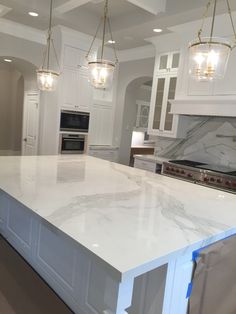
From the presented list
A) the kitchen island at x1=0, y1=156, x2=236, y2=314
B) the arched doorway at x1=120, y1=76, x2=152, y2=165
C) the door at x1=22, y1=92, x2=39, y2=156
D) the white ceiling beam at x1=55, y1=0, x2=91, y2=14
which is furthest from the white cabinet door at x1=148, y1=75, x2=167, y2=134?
the kitchen island at x1=0, y1=156, x2=236, y2=314

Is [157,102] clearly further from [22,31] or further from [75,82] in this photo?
[22,31]

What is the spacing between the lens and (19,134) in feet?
28.9

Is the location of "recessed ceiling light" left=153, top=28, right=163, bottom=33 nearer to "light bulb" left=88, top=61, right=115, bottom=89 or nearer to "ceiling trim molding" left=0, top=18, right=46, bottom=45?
"light bulb" left=88, top=61, right=115, bottom=89

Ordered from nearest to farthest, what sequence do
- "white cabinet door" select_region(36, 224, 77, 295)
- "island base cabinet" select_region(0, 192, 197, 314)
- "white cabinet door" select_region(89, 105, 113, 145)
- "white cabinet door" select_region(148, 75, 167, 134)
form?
"island base cabinet" select_region(0, 192, 197, 314) < "white cabinet door" select_region(36, 224, 77, 295) < "white cabinet door" select_region(148, 75, 167, 134) < "white cabinet door" select_region(89, 105, 113, 145)

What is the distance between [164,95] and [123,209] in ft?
11.4

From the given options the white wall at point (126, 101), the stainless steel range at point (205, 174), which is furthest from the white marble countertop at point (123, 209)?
the white wall at point (126, 101)

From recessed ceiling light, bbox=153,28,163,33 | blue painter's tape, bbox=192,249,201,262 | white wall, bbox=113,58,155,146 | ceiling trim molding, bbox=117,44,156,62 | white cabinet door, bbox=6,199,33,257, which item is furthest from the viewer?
white wall, bbox=113,58,155,146

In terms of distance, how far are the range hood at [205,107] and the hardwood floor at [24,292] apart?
2.99 m

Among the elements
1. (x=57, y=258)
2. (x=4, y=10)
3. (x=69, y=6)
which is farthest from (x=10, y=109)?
(x=57, y=258)

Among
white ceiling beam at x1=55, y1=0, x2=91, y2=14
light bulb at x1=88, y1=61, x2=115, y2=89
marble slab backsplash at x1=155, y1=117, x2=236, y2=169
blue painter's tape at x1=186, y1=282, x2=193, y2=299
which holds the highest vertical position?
white ceiling beam at x1=55, y1=0, x2=91, y2=14

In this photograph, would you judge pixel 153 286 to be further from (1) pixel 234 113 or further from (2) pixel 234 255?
(1) pixel 234 113

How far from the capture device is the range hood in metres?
3.55

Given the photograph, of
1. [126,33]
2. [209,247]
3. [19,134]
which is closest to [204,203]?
[209,247]

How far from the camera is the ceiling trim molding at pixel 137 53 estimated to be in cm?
543
